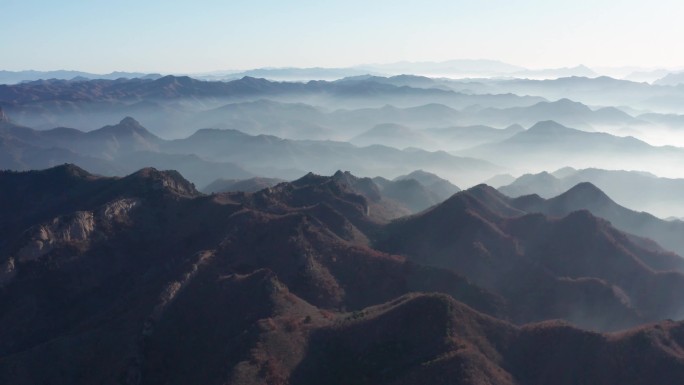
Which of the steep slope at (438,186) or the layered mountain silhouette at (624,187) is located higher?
the steep slope at (438,186)

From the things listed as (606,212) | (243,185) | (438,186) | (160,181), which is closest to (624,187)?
(438,186)

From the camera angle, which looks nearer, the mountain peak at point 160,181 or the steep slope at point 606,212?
the mountain peak at point 160,181

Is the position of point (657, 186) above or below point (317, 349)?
below

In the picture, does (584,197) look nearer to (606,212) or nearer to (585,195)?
(585,195)

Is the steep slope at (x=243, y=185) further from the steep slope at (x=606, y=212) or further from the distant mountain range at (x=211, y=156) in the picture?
the steep slope at (x=606, y=212)

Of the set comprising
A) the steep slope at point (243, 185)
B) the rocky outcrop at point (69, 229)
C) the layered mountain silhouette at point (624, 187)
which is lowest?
the layered mountain silhouette at point (624, 187)

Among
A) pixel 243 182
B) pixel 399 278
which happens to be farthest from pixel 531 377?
pixel 243 182

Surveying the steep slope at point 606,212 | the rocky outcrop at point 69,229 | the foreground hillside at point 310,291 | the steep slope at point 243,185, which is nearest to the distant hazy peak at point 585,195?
the steep slope at point 606,212

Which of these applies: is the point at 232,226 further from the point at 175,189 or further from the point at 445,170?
the point at 445,170
